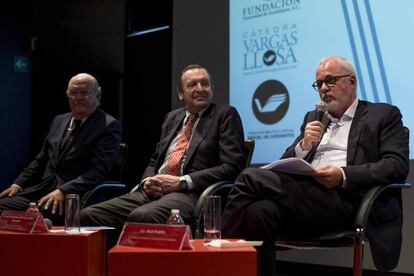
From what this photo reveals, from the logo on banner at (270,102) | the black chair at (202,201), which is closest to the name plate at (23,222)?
the black chair at (202,201)

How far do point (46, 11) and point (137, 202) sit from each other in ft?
11.4

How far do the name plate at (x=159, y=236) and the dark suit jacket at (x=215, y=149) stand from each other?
1053 mm

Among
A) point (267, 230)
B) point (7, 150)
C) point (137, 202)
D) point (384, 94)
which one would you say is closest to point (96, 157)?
point (137, 202)

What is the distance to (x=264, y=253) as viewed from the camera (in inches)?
89.0

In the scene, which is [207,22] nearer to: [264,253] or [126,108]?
[126,108]

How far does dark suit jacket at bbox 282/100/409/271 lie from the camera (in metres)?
2.43

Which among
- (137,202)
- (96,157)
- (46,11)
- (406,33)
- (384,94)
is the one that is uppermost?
(46,11)

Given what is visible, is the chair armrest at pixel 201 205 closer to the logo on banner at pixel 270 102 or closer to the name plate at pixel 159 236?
the name plate at pixel 159 236

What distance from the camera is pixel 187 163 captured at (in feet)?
10.2

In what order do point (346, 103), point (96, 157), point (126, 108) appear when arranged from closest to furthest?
1. point (346, 103)
2. point (96, 157)
3. point (126, 108)

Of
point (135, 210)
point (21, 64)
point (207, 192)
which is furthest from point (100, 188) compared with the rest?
point (21, 64)

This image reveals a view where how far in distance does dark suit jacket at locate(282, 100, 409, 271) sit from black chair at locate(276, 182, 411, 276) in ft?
0.22

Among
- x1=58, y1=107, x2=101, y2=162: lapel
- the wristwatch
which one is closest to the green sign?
x1=58, y1=107, x2=101, y2=162: lapel

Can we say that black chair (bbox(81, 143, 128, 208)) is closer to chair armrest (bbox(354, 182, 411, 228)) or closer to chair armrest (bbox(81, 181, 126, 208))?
chair armrest (bbox(81, 181, 126, 208))
